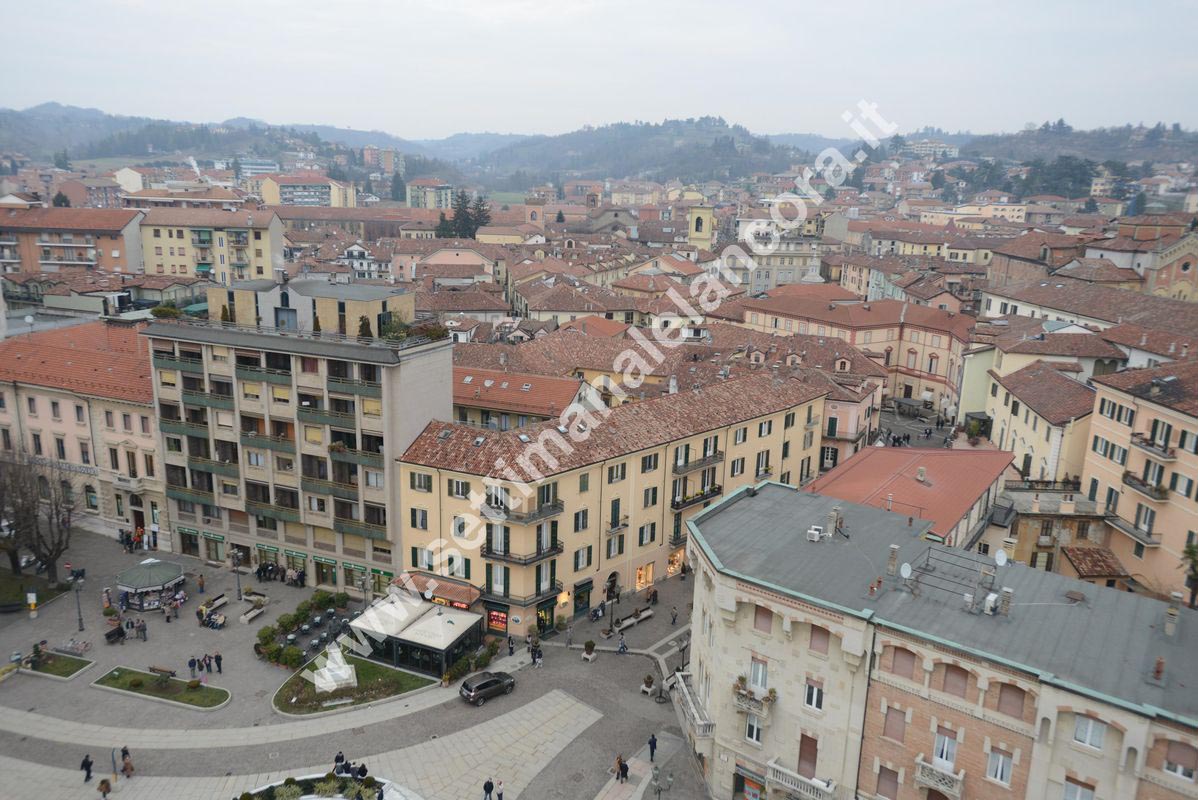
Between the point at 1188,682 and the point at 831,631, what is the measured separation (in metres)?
9.77

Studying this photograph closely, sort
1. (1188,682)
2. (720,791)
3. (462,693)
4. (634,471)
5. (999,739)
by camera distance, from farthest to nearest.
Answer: (634,471), (462,693), (720,791), (999,739), (1188,682)

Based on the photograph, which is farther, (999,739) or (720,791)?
(720,791)

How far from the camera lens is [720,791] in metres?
32.0

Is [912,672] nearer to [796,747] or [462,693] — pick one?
[796,747]

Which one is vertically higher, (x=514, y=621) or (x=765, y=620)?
(x=765, y=620)

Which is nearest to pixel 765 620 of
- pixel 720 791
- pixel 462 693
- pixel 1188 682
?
pixel 720 791

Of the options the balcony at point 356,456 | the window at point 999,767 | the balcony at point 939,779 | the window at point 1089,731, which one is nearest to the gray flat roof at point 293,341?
the balcony at point 356,456

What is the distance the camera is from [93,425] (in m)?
55.6

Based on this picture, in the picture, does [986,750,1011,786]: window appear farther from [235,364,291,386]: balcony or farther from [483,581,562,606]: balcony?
[235,364,291,386]: balcony

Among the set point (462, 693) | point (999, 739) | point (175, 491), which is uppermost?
point (999, 739)

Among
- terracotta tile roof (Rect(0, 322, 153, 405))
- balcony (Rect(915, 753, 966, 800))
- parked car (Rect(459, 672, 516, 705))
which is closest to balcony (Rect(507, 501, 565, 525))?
parked car (Rect(459, 672, 516, 705))

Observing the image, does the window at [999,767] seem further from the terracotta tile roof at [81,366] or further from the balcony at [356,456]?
the terracotta tile roof at [81,366]

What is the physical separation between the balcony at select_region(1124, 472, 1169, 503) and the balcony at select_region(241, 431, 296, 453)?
45.0m

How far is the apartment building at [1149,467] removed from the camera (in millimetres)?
38469
